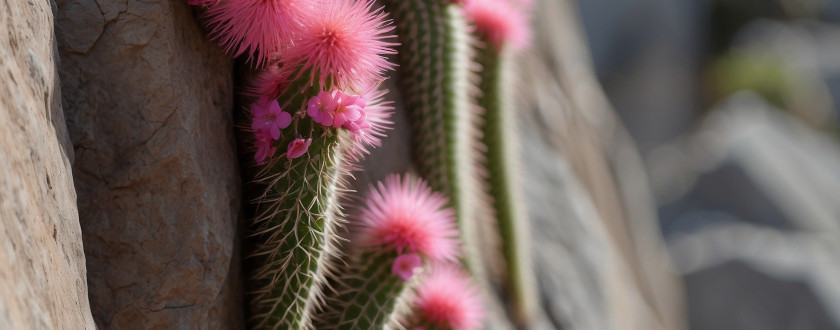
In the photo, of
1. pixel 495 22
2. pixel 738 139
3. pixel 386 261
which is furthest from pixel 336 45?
pixel 738 139

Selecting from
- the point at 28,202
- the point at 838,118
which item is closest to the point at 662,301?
the point at 28,202

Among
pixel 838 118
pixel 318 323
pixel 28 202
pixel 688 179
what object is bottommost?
pixel 318 323

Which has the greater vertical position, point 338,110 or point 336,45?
point 336,45

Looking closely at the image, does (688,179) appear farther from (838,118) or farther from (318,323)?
(318,323)

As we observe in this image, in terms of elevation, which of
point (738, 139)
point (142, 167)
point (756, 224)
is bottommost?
point (142, 167)

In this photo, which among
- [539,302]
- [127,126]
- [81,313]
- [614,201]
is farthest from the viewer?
[614,201]

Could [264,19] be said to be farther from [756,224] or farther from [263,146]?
[756,224]

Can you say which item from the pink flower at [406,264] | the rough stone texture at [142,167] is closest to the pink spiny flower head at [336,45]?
the rough stone texture at [142,167]
